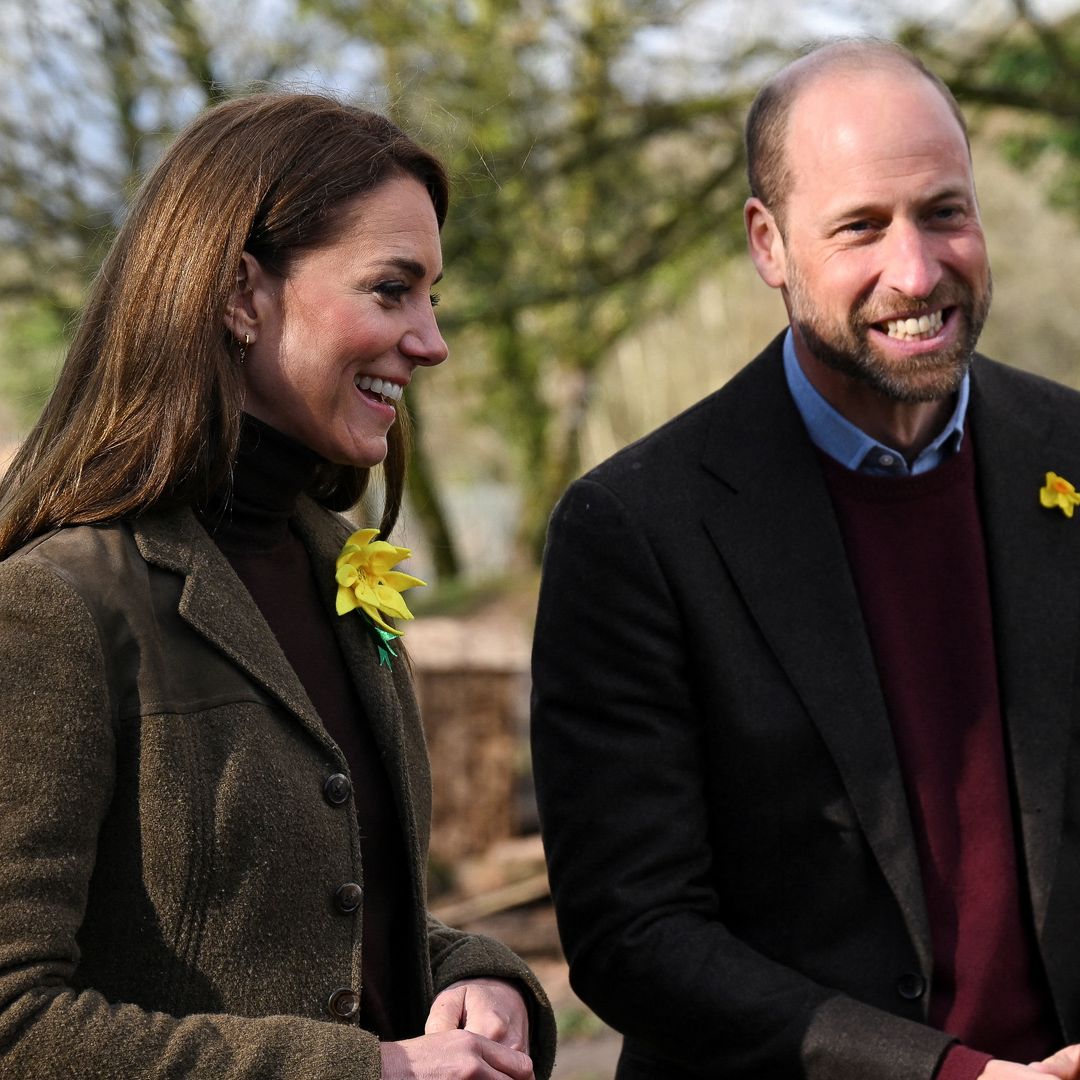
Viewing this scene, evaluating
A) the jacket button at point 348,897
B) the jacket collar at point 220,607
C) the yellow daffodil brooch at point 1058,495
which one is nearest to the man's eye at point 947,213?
the yellow daffodil brooch at point 1058,495

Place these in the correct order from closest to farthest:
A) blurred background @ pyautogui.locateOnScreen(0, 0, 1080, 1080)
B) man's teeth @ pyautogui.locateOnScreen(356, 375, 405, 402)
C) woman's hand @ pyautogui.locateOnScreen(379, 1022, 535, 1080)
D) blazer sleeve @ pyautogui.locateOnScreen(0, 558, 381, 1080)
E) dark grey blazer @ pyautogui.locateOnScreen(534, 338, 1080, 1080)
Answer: blazer sleeve @ pyautogui.locateOnScreen(0, 558, 381, 1080) → woman's hand @ pyautogui.locateOnScreen(379, 1022, 535, 1080) → man's teeth @ pyautogui.locateOnScreen(356, 375, 405, 402) → dark grey blazer @ pyautogui.locateOnScreen(534, 338, 1080, 1080) → blurred background @ pyautogui.locateOnScreen(0, 0, 1080, 1080)

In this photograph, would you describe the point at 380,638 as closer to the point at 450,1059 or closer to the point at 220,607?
the point at 220,607

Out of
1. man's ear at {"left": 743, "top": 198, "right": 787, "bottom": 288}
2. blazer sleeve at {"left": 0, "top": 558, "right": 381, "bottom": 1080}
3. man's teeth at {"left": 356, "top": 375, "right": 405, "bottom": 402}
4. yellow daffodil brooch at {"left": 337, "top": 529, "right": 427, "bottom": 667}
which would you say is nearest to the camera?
blazer sleeve at {"left": 0, "top": 558, "right": 381, "bottom": 1080}

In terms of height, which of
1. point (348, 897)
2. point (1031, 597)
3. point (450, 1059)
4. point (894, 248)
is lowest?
point (450, 1059)

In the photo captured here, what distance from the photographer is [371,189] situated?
7.50 ft

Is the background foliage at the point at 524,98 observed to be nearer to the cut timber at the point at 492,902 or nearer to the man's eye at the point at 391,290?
the cut timber at the point at 492,902

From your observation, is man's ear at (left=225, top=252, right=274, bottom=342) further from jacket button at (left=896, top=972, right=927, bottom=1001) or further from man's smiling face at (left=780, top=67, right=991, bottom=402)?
jacket button at (left=896, top=972, right=927, bottom=1001)

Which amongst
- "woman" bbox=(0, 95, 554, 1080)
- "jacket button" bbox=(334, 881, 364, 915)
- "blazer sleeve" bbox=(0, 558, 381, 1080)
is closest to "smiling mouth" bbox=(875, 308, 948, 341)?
"woman" bbox=(0, 95, 554, 1080)

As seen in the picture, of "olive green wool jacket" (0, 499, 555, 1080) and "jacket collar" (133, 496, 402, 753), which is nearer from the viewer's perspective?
"olive green wool jacket" (0, 499, 555, 1080)

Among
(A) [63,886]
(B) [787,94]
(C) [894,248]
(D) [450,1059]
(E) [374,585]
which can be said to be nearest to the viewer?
(A) [63,886]

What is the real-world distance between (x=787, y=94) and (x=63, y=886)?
1.89m

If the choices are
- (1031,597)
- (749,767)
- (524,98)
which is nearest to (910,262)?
(1031,597)

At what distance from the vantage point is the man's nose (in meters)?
2.64

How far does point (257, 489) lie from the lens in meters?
2.24
